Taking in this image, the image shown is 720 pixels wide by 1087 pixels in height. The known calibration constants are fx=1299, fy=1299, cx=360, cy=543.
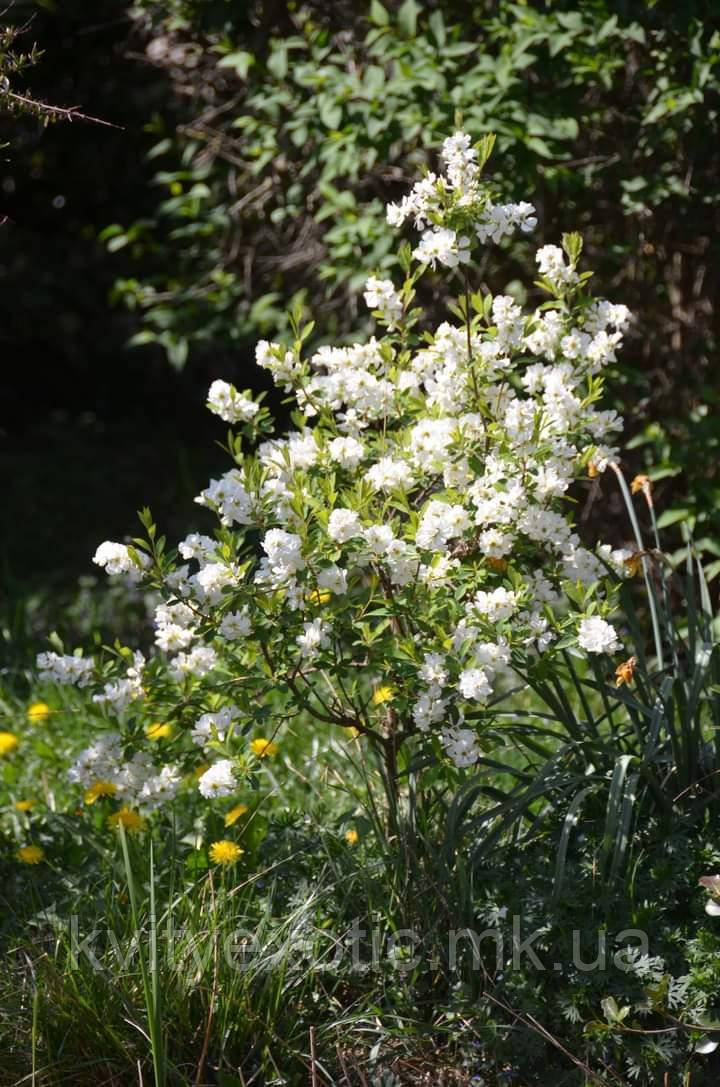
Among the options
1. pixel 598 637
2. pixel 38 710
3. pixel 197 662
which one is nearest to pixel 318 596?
pixel 197 662

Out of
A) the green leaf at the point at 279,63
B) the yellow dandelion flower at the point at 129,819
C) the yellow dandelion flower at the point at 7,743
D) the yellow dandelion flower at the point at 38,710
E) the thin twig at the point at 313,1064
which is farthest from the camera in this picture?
the green leaf at the point at 279,63

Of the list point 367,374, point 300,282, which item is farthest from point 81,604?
point 367,374

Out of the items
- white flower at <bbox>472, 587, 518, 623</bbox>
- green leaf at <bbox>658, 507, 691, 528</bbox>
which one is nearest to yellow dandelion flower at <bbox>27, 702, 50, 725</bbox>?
white flower at <bbox>472, 587, 518, 623</bbox>

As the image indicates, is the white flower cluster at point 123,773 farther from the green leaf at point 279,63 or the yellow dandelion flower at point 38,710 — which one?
the green leaf at point 279,63

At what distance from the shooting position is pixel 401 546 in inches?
96.7

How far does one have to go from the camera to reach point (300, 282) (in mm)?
5477

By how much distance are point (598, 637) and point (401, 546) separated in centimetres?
40

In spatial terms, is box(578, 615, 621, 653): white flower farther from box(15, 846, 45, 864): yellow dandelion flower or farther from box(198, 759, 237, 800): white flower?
box(15, 846, 45, 864): yellow dandelion flower

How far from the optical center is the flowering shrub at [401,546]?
8.01 feet

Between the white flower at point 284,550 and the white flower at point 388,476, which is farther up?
the white flower at point 388,476

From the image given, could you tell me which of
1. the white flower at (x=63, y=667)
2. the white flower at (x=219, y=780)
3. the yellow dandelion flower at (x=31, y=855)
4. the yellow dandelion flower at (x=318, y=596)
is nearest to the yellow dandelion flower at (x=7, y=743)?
the yellow dandelion flower at (x=31, y=855)

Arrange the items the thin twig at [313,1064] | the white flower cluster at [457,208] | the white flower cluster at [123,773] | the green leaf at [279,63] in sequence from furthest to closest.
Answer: the green leaf at [279,63] → the white flower cluster at [123,773] → the white flower cluster at [457,208] → the thin twig at [313,1064]

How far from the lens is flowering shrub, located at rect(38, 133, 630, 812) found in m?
2.44

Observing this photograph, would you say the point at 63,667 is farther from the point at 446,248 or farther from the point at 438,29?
the point at 438,29
